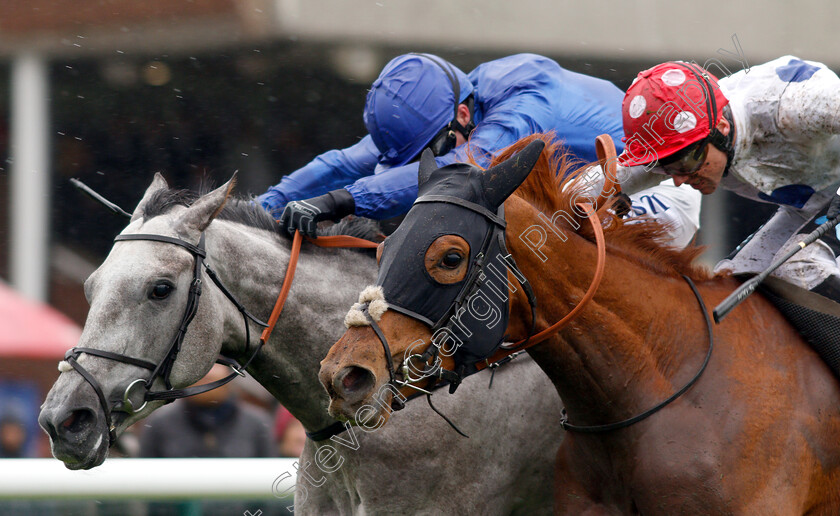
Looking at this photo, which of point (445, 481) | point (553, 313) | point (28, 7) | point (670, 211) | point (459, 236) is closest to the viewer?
point (459, 236)

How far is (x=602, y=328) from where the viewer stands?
7.27ft

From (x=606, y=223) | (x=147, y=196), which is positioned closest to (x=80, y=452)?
(x=147, y=196)

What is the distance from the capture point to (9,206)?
22.8ft

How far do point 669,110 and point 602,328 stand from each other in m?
0.57

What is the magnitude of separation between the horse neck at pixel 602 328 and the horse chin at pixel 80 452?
1.08 m

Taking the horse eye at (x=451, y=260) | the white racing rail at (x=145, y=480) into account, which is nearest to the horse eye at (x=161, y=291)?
the horse eye at (x=451, y=260)

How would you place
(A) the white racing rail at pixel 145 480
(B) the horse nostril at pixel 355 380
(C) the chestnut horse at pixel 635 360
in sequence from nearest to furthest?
(B) the horse nostril at pixel 355 380 → (C) the chestnut horse at pixel 635 360 → (A) the white racing rail at pixel 145 480

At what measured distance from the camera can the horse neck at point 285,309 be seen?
265 centimetres

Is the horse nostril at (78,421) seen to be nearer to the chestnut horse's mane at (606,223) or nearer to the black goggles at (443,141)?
the chestnut horse's mane at (606,223)

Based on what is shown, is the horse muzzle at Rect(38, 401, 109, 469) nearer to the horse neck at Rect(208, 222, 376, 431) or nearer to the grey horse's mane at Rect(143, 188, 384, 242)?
the horse neck at Rect(208, 222, 376, 431)

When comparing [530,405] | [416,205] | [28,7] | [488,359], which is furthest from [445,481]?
[28,7]

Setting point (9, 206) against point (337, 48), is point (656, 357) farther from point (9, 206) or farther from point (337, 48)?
point (9, 206)

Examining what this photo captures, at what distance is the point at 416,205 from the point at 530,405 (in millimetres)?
978

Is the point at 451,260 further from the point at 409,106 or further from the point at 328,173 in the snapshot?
the point at 328,173
